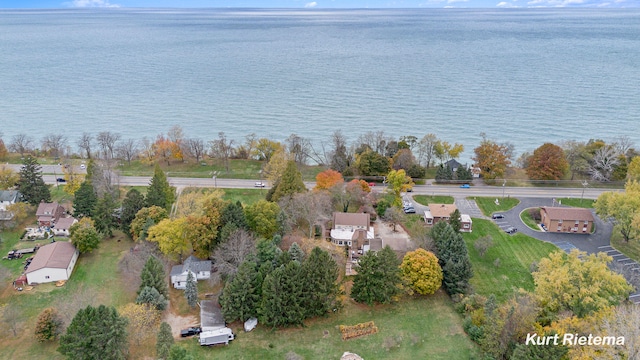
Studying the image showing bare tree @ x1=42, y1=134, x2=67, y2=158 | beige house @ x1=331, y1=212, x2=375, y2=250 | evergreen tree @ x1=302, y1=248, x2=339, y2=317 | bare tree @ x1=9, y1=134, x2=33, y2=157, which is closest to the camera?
evergreen tree @ x1=302, y1=248, x2=339, y2=317

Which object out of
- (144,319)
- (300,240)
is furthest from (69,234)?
(300,240)

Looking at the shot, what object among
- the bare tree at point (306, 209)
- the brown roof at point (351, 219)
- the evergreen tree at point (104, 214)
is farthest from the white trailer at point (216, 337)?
the evergreen tree at point (104, 214)

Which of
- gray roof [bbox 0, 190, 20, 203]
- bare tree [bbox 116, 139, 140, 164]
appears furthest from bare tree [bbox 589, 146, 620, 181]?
gray roof [bbox 0, 190, 20, 203]

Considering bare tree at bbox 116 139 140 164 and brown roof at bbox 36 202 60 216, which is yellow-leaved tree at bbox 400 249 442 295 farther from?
bare tree at bbox 116 139 140 164

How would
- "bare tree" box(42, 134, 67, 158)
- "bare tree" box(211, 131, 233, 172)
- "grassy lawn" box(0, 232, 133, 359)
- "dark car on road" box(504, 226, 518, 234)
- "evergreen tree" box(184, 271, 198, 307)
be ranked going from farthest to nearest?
1. "bare tree" box(42, 134, 67, 158)
2. "bare tree" box(211, 131, 233, 172)
3. "dark car on road" box(504, 226, 518, 234)
4. "evergreen tree" box(184, 271, 198, 307)
5. "grassy lawn" box(0, 232, 133, 359)

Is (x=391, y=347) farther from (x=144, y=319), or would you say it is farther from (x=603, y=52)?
(x=603, y=52)

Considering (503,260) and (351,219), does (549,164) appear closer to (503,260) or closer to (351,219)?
(503,260)

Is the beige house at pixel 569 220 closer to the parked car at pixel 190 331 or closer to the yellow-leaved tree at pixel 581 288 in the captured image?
the yellow-leaved tree at pixel 581 288
